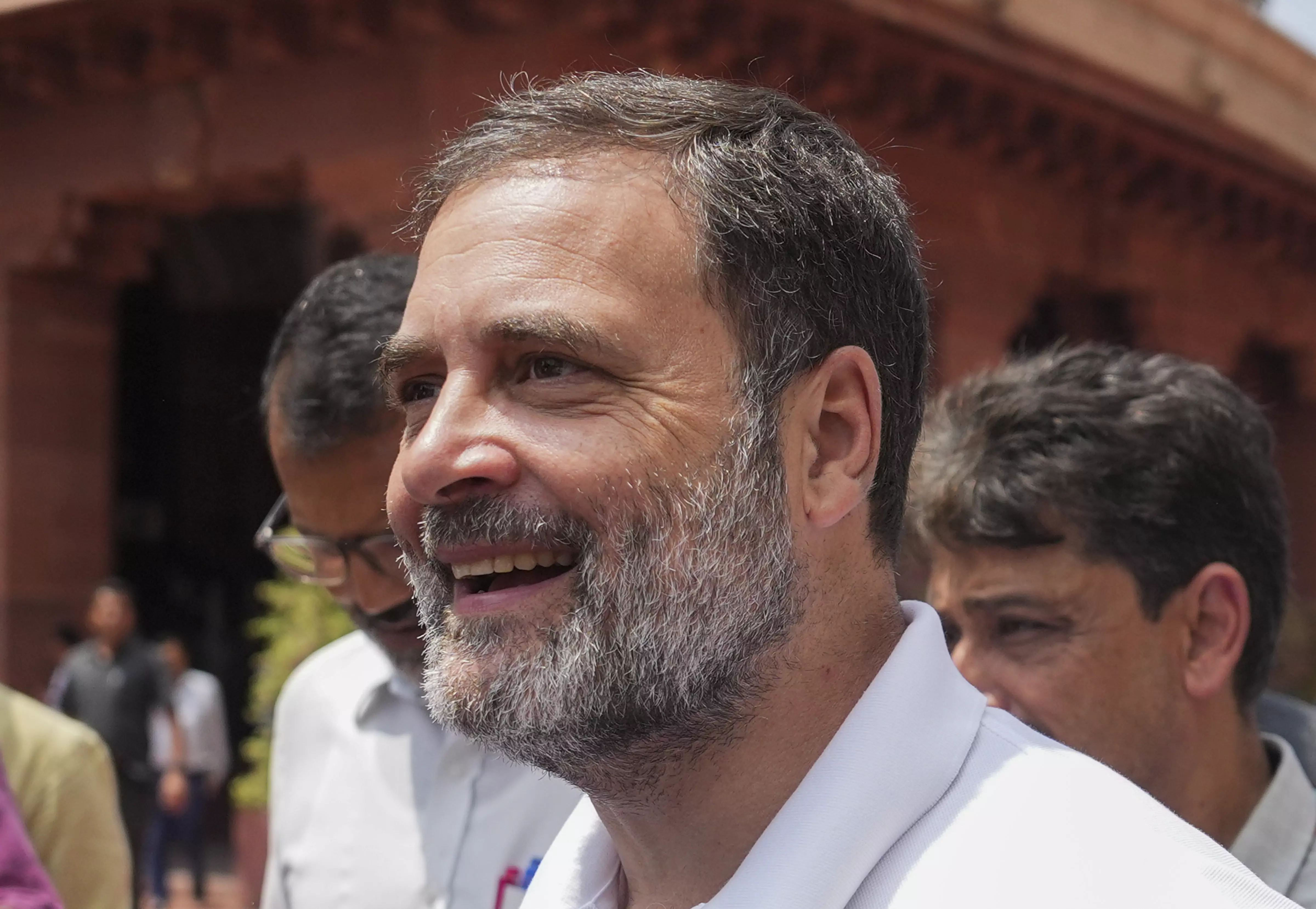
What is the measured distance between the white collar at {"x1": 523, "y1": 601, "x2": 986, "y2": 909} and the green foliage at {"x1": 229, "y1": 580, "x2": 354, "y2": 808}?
5452 mm

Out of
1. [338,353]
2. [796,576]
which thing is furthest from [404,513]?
[338,353]

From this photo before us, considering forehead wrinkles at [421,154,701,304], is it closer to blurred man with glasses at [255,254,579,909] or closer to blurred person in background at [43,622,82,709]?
blurred man with glasses at [255,254,579,909]

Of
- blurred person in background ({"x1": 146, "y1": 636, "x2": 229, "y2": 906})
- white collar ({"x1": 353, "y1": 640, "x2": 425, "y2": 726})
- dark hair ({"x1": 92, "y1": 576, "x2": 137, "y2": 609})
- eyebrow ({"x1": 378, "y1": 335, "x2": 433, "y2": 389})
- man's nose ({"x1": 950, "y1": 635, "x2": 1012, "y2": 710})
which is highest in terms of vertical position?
eyebrow ({"x1": 378, "y1": 335, "x2": 433, "y2": 389})

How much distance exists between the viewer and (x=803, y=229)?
1.57 m

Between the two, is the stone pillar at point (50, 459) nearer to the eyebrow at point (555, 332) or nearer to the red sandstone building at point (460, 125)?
the red sandstone building at point (460, 125)

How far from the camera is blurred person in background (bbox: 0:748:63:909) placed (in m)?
2.10

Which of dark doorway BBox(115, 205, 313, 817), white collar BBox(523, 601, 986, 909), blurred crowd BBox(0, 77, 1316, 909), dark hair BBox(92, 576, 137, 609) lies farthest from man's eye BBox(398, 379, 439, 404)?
dark doorway BBox(115, 205, 313, 817)

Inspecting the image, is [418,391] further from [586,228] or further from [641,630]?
[641,630]

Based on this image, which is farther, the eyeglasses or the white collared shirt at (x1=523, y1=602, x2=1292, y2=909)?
the eyeglasses

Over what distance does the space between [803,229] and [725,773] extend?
0.54 metres

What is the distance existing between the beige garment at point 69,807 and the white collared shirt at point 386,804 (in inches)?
19.2

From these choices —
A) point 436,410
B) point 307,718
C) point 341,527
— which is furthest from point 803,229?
point 307,718

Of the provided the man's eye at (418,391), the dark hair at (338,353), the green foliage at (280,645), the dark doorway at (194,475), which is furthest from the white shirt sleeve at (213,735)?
the man's eye at (418,391)

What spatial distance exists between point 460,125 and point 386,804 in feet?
16.0
